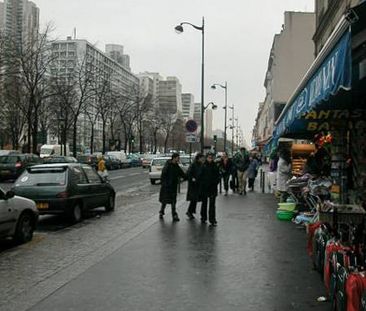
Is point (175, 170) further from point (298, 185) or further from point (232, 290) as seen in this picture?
point (232, 290)

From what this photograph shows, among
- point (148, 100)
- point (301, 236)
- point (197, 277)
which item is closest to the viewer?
point (197, 277)

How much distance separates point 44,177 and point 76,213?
3.92 ft

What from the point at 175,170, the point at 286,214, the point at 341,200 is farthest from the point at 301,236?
the point at 175,170

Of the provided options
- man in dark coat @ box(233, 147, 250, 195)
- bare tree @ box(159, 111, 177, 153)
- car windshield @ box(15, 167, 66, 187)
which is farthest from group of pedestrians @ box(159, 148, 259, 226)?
bare tree @ box(159, 111, 177, 153)

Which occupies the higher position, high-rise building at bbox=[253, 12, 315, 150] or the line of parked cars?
high-rise building at bbox=[253, 12, 315, 150]

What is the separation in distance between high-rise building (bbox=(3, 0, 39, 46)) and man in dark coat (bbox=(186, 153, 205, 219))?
31.5 metres

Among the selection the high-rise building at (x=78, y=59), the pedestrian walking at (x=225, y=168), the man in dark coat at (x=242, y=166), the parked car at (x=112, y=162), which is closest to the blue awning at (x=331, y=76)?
the man in dark coat at (x=242, y=166)

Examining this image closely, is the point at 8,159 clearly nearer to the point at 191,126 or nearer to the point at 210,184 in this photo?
the point at 191,126

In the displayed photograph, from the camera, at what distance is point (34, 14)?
5884cm

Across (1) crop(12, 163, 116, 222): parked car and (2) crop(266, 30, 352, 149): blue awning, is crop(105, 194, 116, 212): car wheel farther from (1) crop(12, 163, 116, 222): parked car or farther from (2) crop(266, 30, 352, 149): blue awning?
(2) crop(266, 30, 352, 149): blue awning

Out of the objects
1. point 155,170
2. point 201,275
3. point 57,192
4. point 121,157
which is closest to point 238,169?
point 155,170

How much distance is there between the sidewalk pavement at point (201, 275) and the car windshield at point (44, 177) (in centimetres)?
291

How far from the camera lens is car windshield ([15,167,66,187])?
1409cm

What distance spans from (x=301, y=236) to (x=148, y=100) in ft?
236
